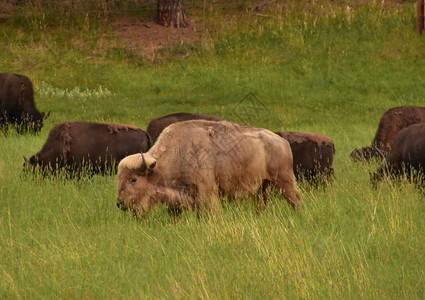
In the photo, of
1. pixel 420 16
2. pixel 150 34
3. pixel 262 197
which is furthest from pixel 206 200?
pixel 150 34

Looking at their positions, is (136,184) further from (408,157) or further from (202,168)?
(408,157)

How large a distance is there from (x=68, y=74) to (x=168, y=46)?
4017 mm

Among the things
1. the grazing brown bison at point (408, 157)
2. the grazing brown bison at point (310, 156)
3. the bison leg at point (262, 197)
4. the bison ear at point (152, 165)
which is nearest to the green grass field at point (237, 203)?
the bison leg at point (262, 197)

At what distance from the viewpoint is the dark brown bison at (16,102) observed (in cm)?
1599

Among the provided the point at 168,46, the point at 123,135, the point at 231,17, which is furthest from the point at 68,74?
the point at 123,135

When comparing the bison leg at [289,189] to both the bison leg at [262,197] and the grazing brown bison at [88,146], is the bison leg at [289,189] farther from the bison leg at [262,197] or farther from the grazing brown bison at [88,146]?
the grazing brown bison at [88,146]

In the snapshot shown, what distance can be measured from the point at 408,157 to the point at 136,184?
3.64 m

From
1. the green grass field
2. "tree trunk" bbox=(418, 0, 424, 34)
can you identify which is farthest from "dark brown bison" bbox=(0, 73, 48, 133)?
"tree trunk" bbox=(418, 0, 424, 34)

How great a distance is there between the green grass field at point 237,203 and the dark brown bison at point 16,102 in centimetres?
71

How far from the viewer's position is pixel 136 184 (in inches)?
271

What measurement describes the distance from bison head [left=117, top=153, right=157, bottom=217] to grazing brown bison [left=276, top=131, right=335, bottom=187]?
2904mm

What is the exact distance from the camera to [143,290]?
5336 mm

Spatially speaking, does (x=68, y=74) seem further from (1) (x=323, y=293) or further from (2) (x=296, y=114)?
(1) (x=323, y=293)

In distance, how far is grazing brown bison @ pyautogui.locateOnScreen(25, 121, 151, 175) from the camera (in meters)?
10.2
